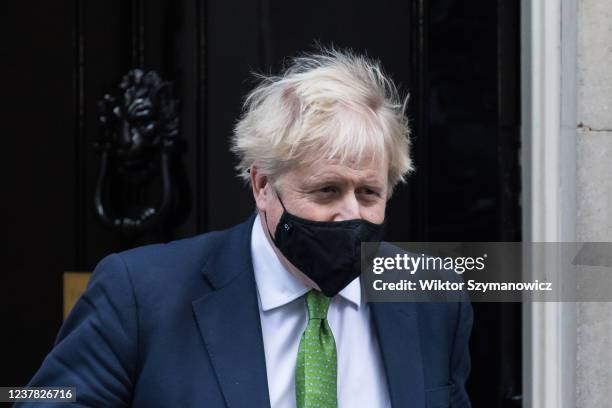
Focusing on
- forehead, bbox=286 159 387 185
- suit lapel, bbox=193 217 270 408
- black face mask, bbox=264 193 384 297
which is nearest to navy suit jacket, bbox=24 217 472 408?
suit lapel, bbox=193 217 270 408

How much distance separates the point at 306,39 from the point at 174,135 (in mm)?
458

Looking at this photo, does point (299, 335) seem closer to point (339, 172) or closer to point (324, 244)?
point (324, 244)

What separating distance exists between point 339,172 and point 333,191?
0.17 feet

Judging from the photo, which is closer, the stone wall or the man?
the man

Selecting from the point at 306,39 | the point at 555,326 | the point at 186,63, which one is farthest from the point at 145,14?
the point at 555,326

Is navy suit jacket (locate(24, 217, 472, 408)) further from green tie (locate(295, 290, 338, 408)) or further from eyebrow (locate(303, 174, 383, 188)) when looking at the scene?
eyebrow (locate(303, 174, 383, 188))

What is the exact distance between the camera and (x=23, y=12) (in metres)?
3.42

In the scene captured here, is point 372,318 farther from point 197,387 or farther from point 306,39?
point 306,39

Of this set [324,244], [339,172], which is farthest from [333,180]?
[324,244]

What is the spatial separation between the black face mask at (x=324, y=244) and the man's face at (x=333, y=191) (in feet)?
0.04

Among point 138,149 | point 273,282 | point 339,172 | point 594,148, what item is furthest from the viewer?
point 138,149

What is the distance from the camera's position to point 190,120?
3.39 meters

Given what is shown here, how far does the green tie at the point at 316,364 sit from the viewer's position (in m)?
2.09

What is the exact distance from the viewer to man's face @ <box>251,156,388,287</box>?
2.09 m
